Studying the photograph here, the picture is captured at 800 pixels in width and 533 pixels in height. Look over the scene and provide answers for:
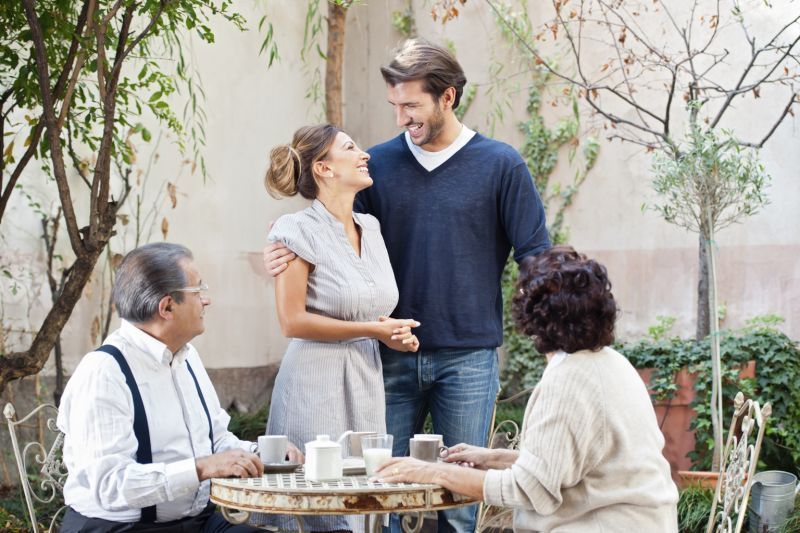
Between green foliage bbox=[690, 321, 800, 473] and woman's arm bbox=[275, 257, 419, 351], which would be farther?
green foliage bbox=[690, 321, 800, 473]

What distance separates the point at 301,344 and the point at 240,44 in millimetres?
4589

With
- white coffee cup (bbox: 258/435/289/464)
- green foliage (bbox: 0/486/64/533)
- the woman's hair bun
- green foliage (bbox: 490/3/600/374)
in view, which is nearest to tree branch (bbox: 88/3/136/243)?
the woman's hair bun

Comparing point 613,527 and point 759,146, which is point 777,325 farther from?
point 613,527

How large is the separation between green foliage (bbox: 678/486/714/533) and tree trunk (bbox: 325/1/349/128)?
3.50 metres

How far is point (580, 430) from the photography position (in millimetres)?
2203

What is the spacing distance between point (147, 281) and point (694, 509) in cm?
328

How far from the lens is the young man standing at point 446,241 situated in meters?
3.20

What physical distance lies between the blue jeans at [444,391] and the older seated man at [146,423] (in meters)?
0.48

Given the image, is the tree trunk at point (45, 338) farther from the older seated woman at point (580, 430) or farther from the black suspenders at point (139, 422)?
the older seated woman at point (580, 430)

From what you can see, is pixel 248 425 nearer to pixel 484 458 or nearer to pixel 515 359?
pixel 515 359

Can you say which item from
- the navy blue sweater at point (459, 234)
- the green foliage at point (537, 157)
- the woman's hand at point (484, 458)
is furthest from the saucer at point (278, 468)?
the green foliage at point (537, 157)

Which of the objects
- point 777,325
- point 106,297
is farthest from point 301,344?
point 777,325

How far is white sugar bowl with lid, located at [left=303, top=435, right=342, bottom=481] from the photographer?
96.3 inches

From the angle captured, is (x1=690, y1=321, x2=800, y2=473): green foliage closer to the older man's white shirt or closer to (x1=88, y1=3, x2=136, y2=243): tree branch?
(x1=88, y1=3, x2=136, y2=243): tree branch
